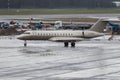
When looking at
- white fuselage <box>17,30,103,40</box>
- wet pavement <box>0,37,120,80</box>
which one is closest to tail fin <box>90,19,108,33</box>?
white fuselage <box>17,30,103,40</box>

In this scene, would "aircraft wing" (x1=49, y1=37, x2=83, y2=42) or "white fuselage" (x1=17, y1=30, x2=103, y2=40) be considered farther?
"white fuselage" (x1=17, y1=30, x2=103, y2=40)

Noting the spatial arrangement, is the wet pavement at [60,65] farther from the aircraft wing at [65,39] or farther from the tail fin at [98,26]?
the tail fin at [98,26]

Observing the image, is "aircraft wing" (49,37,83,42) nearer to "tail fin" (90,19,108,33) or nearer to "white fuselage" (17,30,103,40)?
"white fuselage" (17,30,103,40)

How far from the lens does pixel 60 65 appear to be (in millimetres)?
38219

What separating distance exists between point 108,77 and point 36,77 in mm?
4526

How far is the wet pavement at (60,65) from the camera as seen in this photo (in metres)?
31.7

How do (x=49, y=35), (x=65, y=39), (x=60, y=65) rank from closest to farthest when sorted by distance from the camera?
(x=60, y=65) → (x=65, y=39) → (x=49, y=35)

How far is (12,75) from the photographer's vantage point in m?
32.2

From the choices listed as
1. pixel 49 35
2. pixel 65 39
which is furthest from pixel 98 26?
pixel 49 35

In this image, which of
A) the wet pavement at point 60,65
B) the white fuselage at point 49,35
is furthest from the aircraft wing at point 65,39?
the wet pavement at point 60,65

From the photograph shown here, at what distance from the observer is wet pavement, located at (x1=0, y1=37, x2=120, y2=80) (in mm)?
31703

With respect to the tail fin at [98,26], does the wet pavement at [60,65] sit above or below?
below

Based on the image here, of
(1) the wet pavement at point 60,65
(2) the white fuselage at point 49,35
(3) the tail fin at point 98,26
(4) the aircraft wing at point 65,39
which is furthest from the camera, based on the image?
(3) the tail fin at point 98,26

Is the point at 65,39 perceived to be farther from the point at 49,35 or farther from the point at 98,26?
the point at 98,26
